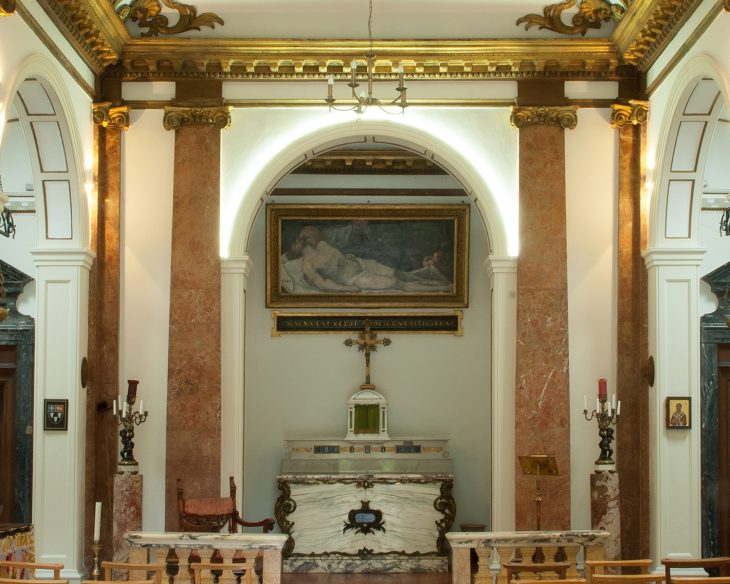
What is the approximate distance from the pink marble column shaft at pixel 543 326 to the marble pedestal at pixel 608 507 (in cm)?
63

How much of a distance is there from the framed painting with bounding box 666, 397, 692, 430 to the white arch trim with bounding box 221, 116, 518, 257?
2280 millimetres

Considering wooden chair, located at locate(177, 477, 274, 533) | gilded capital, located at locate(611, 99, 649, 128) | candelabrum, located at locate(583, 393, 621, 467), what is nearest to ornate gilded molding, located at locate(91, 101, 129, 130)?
wooden chair, located at locate(177, 477, 274, 533)

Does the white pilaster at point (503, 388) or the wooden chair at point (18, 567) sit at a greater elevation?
the white pilaster at point (503, 388)

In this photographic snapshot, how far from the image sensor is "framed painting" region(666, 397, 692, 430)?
36.5 feet

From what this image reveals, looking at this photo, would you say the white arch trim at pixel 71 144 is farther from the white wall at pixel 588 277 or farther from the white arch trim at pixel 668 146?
the white arch trim at pixel 668 146

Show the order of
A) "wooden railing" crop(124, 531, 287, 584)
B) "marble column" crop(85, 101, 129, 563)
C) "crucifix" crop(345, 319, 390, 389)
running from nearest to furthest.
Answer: "wooden railing" crop(124, 531, 287, 584), "marble column" crop(85, 101, 129, 563), "crucifix" crop(345, 319, 390, 389)

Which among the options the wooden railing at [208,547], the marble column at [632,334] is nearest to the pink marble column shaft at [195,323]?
the wooden railing at [208,547]

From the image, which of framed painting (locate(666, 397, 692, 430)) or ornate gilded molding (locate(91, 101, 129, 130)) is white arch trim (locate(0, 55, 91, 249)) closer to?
ornate gilded molding (locate(91, 101, 129, 130))

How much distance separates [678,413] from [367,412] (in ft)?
16.0

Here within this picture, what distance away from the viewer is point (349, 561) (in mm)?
13508

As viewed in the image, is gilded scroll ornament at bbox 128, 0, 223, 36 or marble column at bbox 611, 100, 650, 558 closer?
marble column at bbox 611, 100, 650, 558

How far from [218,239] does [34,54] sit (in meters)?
2.98

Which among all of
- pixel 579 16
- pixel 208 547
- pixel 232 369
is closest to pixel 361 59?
pixel 579 16

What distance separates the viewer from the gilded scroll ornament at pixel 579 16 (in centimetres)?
1173
